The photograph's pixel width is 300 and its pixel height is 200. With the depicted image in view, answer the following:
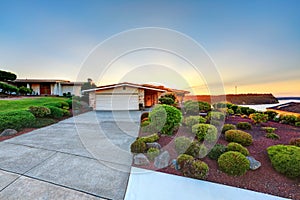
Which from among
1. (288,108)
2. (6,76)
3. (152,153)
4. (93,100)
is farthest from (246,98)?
(6,76)

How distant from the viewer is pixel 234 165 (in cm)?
301

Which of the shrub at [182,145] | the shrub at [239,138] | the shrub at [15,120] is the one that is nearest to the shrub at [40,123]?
the shrub at [15,120]

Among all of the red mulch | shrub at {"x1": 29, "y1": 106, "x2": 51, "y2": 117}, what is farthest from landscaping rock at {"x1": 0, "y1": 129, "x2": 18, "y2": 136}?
the red mulch

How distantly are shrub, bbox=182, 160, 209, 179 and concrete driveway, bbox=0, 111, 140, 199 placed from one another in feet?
4.08

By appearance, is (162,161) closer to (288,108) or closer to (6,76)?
(288,108)

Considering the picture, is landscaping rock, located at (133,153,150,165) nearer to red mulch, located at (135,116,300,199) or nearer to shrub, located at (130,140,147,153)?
red mulch, located at (135,116,300,199)

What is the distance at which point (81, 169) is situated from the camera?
10.8ft

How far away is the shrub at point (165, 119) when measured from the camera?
211 inches

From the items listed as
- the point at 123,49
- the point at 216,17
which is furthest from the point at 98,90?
the point at 216,17

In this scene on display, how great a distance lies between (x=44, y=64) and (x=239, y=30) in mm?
14007

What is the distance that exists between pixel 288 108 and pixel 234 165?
24.8ft

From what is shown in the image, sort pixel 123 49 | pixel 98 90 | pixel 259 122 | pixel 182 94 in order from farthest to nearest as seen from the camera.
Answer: pixel 182 94 → pixel 98 90 → pixel 123 49 → pixel 259 122

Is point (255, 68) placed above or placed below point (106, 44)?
below

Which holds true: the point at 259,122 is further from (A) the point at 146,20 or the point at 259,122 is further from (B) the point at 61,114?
(B) the point at 61,114
